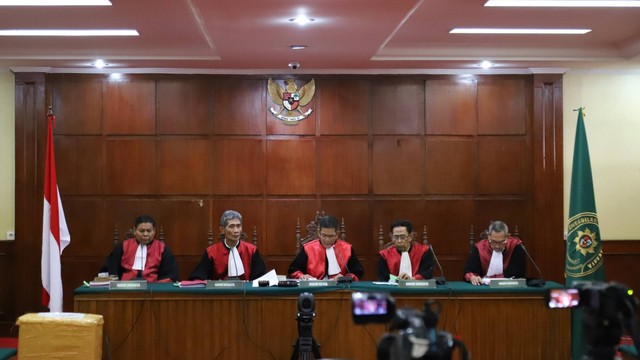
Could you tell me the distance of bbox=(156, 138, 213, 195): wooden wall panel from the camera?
A: 787 cm

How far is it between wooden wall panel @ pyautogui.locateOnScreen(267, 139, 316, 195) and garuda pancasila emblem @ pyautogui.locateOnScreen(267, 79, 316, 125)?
257mm

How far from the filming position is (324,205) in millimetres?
7934

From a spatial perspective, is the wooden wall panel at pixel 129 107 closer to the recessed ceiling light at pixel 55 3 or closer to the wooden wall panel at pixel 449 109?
the recessed ceiling light at pixel 55 3

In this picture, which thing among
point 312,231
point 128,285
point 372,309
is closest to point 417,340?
point 372,309

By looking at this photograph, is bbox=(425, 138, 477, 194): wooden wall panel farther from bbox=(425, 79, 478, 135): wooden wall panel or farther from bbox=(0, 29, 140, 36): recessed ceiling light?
bbox=(0, 29, 140, 36): recessed ceiling light

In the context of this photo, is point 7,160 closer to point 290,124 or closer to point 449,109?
point 290,124

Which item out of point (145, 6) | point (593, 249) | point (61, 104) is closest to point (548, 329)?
point (593, 249)

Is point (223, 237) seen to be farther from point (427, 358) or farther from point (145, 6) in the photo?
point (427, 358)

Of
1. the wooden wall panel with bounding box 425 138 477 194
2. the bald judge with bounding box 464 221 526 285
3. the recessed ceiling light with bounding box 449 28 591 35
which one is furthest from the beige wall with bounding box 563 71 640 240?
the bald judge with bounding box 464 221 526 285

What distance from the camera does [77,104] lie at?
7.82 meters

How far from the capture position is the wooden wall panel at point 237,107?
791 cm

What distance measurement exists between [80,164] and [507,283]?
176 inches

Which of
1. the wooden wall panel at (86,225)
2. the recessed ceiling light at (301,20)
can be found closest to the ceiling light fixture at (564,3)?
the recessed ceiling light at (301,20)

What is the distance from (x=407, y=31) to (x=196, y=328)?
297cm
